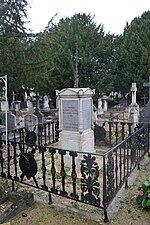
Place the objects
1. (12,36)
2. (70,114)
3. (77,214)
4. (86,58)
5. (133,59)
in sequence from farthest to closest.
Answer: (133,59)
(86,58)
(70,114)
(12,36)
(77,214)

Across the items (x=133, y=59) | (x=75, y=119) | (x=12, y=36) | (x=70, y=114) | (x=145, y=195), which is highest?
(x=133, y=59)

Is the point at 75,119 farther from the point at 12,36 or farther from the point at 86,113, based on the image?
the point at 12,36

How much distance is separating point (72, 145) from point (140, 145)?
69.8 inches

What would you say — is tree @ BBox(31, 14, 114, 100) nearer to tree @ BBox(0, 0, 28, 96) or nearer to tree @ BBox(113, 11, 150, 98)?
tree @ BBox(113, 11, 150, 98)

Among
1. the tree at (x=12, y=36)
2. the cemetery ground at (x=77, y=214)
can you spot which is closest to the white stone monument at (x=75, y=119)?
the tree at (x=12, y=36)

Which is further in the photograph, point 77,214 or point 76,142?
point 76,142

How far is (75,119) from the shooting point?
19.8 feet

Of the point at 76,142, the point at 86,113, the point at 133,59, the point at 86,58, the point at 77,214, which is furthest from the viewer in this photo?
the point at 133,59

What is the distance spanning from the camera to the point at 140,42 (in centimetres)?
2500

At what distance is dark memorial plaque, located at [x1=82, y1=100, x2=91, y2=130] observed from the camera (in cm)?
611

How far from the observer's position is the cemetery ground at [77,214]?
342 centimetres

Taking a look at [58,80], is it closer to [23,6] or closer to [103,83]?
[103,83]

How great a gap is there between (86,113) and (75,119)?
39 centimetres

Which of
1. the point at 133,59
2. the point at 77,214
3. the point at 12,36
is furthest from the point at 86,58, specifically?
the point at 77,214
